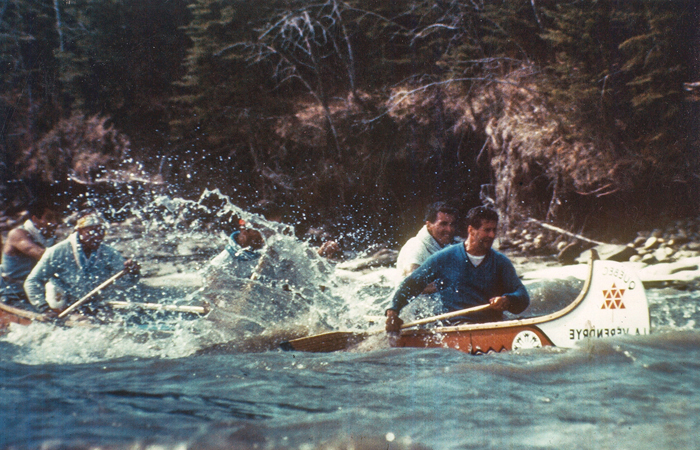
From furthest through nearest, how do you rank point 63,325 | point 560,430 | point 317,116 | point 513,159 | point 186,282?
point 317,116
point 186,282
point 513,159
point 63,325
point 560,430

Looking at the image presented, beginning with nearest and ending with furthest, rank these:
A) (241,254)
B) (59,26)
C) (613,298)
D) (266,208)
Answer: (613,298) < (241,254) < (59,26) < (266,208)

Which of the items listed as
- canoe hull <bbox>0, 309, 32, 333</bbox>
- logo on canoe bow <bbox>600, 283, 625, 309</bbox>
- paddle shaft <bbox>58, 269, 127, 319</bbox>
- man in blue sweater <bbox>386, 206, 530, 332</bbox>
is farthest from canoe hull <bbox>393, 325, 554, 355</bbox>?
canoe hull <bbox>0, 309, 32, 333</bbox>

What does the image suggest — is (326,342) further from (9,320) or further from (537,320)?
(9,320)

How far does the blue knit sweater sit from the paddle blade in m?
0.39

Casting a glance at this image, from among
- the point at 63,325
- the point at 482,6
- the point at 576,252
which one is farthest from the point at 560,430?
the point at 482,6

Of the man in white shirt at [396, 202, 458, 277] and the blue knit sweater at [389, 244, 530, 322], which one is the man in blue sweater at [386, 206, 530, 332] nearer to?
the blue knit sweater at [389, 244, 530, 322]

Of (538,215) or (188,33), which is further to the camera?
(188,33)

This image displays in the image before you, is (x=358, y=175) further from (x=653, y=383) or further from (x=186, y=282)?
(x=653, y=383)

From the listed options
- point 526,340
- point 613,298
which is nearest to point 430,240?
point 526,340

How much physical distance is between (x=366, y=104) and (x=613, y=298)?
446cm

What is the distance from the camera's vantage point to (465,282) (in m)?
2.61

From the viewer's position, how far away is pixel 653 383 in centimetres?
227

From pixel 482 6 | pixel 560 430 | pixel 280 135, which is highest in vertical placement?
pixel 482 6

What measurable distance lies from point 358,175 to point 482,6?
8.21 ft
